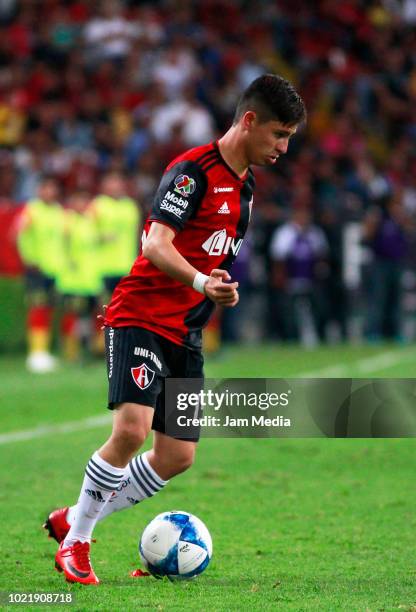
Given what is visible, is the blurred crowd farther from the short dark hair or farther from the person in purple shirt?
the short dark hair

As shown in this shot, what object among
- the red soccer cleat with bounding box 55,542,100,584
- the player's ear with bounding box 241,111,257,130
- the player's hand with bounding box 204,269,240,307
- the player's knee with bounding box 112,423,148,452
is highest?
the player's ear with bounding box 241,111,257,130

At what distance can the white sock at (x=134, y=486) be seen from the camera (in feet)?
19.4

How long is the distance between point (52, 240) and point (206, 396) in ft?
40.5

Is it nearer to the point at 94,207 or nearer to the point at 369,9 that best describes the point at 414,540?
the point at 94,207

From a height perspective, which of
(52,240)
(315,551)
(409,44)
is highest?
(409,44)

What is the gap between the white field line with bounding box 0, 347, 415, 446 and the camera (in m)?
11.1

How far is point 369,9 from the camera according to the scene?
23.6 metres

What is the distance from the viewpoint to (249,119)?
562 cm

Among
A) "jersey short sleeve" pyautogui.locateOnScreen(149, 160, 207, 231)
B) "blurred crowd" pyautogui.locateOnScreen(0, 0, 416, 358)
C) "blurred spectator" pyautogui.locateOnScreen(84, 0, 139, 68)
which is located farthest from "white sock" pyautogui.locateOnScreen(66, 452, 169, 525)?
"blurred spectator" pyautogui.locateOnScreen(84, 0, 139, 68)

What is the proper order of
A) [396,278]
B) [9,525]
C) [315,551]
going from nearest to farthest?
[315,551] < [9,525] < [396,278]

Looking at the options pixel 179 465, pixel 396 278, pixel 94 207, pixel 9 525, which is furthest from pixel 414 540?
pixel 396 278

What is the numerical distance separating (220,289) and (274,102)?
0.93 metres

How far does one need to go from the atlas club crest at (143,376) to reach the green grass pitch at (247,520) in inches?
34.2

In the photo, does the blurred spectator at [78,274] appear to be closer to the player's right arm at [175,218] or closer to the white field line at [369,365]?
the white field line at [369,365]
